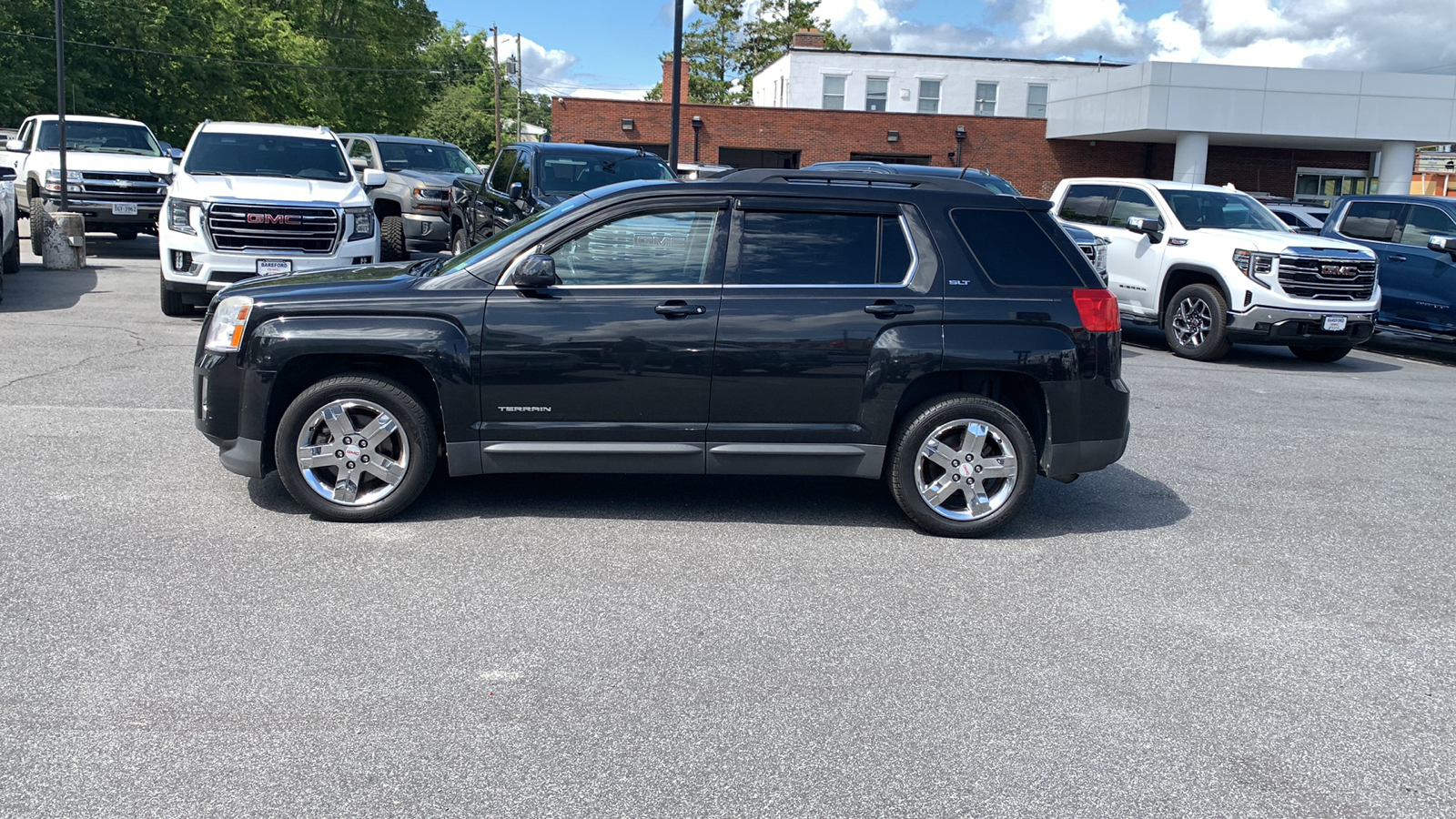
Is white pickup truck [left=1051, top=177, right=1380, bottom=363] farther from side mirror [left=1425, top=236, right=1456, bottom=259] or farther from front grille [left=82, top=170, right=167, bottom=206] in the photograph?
front grille [left=82, top=170, right=167, bottom=206]

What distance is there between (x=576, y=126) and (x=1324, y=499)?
39.9 m

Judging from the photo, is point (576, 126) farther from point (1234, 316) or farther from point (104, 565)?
point (104, 565)

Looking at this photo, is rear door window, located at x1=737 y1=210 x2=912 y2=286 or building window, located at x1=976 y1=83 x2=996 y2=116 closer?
rear door window, located at x1=737 y1=210 x2=912 y2=286

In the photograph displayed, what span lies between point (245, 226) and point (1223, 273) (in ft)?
34.2

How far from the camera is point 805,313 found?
5.98 metres

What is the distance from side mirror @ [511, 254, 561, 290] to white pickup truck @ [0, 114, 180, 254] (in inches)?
569

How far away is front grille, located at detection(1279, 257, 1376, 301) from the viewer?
12898 millimetres

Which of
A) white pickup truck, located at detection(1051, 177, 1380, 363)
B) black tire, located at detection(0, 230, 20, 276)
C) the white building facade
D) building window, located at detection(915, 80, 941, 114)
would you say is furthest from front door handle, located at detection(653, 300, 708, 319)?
building window, located at detection(915, 80, 941, 114)

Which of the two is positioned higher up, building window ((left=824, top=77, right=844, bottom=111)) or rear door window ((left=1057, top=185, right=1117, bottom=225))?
building window ((left=824, top=77, right=844, bottom=111))

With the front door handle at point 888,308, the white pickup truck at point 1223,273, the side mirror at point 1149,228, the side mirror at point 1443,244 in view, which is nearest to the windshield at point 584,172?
the white pickup truck at point 1223,273

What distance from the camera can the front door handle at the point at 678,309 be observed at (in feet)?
19.4

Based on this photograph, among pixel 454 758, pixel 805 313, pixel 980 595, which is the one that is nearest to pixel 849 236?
pixel 805 313

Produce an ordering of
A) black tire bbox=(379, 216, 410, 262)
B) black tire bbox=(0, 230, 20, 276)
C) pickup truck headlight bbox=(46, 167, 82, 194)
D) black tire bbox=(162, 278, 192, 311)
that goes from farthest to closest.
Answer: pickup truck headlight bbox=(46, 167, 82, 194) → black tire bbox=(379, 216, 410, 262) → black tire bbox=(0, 230, 20, 276) → black tire bbox=(162, 278, 192, 311)

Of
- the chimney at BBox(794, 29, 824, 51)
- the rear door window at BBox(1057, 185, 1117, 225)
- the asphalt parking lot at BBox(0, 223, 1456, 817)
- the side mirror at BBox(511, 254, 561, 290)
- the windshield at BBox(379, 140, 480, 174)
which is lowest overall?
the asphalt parking lot at BBox(0, 223, 1456, 817)
